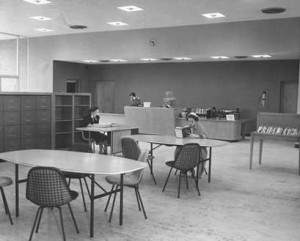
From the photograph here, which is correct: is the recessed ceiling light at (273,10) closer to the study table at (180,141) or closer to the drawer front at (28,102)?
the study table at (180,141)

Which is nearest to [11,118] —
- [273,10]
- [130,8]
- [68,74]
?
[130,8]

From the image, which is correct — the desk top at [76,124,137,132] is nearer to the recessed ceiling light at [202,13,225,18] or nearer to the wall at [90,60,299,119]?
the recessed ceiling light at [202,13,225,18]

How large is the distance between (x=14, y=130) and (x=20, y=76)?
8.21 meters

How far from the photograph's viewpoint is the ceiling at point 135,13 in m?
8.40

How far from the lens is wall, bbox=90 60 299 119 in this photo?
45.8ft

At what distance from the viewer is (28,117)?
8.49 meters

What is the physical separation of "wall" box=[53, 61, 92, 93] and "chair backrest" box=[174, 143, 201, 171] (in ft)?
35.1

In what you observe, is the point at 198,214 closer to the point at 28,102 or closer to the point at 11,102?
the point at 11,102

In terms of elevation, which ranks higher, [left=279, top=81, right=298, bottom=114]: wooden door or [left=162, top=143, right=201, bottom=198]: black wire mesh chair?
[left=279, top=81, right=298, bottom=114]: wooden door

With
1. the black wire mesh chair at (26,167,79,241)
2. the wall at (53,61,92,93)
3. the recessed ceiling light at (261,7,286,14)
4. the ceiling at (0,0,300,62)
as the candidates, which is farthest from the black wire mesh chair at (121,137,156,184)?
the wall at (53,61,92,93)

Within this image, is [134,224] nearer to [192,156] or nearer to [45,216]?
[45,216]

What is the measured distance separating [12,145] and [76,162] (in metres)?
4.37

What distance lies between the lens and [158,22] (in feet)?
35.5

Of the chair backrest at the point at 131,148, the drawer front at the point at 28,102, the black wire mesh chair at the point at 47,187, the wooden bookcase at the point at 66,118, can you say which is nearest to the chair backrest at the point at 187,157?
the chair backrest at the point at 131,148
